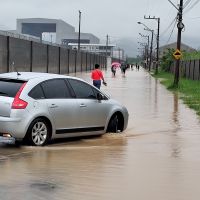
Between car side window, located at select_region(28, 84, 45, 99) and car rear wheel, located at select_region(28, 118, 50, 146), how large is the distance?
45 centimetres

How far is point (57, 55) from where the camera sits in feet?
217

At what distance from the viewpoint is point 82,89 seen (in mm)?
12242

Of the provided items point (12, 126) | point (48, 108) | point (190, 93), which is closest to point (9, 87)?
point (48, 108)

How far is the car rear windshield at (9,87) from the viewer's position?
10748 mm

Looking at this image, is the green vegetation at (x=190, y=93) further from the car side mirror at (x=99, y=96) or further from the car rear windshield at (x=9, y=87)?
A: the car rear windshield at (x=9, y=87)

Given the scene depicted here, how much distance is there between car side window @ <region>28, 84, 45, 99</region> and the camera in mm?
10837

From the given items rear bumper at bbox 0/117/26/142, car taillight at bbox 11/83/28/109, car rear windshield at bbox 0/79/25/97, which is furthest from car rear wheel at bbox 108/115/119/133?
rear bumper at bbox 0/117/26/142

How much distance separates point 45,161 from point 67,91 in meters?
2.72

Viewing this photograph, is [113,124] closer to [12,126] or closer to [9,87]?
[9,87]

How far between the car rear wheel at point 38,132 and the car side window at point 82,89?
132cm

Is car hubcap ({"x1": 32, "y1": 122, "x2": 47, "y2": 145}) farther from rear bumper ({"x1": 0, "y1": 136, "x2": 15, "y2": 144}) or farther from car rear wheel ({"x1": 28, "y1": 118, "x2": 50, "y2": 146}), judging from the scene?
rear bumper ({"x1": 0, "y1": 136, "x2": 15, "y2": 144})

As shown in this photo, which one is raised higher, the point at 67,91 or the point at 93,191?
the point at 67,91

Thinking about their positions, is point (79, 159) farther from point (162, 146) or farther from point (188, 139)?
point (188, 139)

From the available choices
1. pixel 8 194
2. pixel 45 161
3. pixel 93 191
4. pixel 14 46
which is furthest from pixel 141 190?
pixel 14 46
